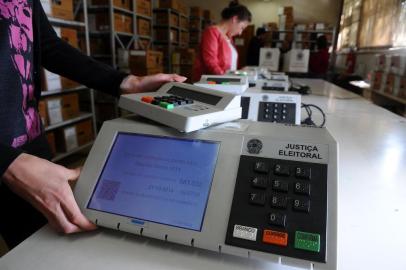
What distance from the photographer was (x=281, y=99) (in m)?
0.87

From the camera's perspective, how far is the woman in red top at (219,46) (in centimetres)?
208

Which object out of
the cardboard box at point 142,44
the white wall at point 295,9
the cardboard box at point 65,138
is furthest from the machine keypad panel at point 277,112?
the white wall at point 295,9

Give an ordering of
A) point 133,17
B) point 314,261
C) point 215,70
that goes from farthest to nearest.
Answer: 1. point 133,17
2. point 215,70
3. point 314,261

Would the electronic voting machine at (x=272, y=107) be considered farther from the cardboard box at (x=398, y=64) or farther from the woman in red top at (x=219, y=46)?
the cardboard box at (x=398, y=64)

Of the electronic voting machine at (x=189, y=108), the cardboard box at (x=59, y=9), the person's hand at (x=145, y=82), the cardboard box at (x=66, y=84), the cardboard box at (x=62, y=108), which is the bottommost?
the cardboard box at (x=62, y=108)

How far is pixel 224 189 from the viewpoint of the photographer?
1.27 feet

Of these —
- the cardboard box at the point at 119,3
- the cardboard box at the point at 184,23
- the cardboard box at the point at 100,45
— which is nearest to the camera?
the cardboard box at the point at 119,3

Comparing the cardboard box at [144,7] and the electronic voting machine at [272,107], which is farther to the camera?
the cardboard box at [144,7]

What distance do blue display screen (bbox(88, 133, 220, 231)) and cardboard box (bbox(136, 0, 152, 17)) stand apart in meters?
3.50

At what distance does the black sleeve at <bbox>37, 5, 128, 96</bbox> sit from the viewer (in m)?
0.69

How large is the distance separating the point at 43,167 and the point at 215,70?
176 centimetres

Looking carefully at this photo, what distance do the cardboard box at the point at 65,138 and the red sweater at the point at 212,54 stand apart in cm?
112

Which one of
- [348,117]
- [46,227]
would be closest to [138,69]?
[348,117]

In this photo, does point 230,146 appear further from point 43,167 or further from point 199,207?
point 43,167
